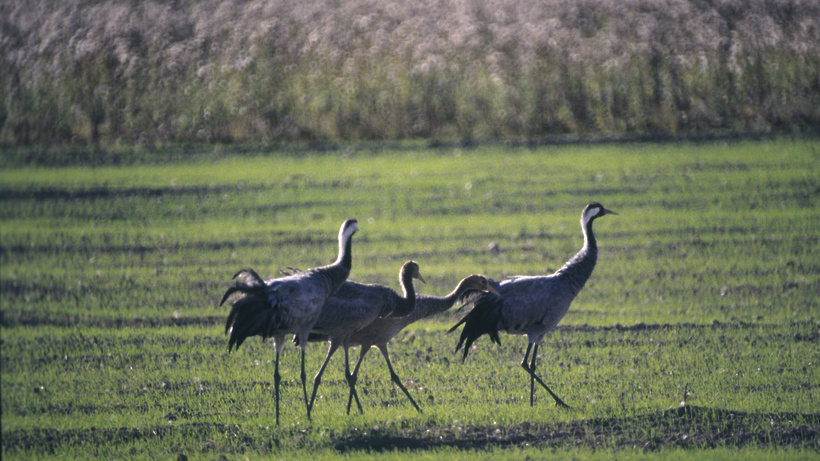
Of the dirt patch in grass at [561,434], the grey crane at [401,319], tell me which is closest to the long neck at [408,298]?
the grey crane at [401,319]

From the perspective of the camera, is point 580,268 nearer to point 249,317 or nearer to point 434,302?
point 434,302

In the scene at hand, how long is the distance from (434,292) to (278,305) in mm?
5391

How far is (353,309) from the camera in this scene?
10086mm

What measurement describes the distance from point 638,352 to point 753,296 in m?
3.45

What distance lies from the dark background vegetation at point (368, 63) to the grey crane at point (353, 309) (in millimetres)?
2995

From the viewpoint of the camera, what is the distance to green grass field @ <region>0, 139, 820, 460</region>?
8875mm

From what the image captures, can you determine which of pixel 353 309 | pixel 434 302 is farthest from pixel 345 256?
pixel 434 302

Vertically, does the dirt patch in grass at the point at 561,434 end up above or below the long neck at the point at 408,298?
below

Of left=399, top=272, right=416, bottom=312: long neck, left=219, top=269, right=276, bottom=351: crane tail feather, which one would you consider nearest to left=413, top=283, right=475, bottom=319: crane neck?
left=399, top=272, right=416, bottom=312: long neck

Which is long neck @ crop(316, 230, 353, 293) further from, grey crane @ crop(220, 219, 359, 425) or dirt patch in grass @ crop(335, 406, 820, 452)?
dirt patch in grass @ crop(335, 406, 820, 452)

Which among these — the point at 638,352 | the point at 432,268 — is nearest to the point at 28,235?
the point at 432,268

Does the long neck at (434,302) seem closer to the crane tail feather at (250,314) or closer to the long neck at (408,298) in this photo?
the long neck at (408,298)

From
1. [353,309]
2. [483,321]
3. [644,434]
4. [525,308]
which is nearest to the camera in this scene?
[644,434]

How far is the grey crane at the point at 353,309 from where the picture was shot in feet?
33.1
